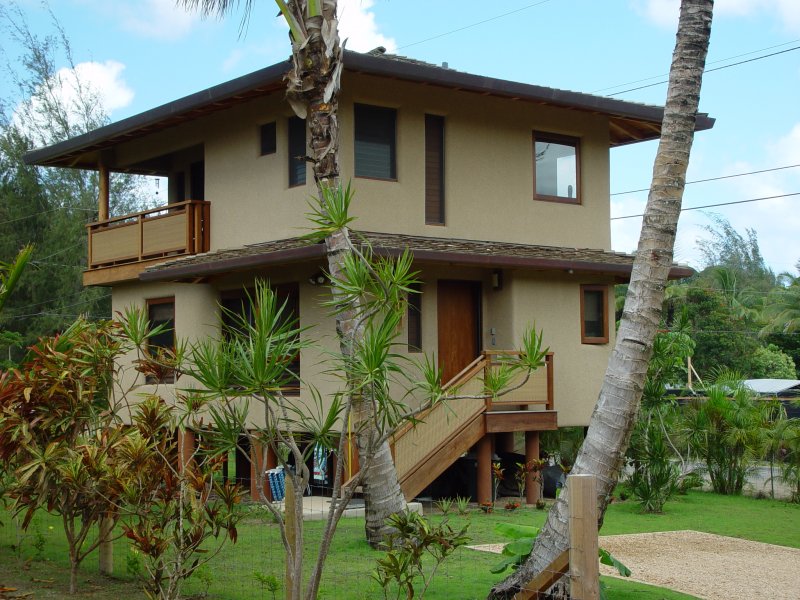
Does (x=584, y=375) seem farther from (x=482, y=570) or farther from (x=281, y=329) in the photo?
(x=281, y=329)

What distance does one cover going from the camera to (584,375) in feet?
67.2

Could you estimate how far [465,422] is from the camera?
1770cm

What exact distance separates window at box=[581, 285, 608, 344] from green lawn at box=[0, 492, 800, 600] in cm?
359

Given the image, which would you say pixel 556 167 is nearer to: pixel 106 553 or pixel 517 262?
pixel 517 262

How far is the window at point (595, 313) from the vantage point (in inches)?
818

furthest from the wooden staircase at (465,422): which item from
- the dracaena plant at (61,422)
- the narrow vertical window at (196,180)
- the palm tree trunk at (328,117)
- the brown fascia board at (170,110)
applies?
the narrow vertical window at (196,180)

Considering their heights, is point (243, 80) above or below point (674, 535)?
above

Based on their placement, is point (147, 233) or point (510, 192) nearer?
point (510, 192)

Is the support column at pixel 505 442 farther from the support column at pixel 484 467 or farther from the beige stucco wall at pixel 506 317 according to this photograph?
the support column at pixel 484 467

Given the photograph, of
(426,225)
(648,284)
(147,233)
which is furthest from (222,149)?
(648,284)

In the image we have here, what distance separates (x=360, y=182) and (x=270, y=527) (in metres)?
6.25

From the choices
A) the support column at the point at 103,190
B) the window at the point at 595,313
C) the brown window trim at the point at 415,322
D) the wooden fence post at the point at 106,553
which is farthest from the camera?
the support column at the point at 103,190

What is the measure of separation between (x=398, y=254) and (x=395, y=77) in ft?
10.2

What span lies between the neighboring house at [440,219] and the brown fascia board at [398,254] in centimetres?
4
